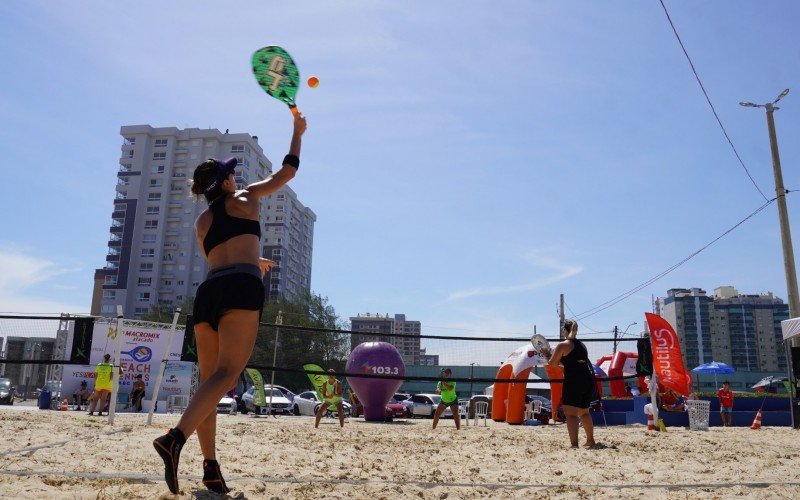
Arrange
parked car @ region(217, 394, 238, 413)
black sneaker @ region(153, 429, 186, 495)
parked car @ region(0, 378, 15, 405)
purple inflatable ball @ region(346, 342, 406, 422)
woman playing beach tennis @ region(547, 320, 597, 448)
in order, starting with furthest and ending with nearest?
1. parked car @ region(0, 378, 15, 405)
2. parked car @ region(217, 394, 238, 413)
3. purple inflatable ball @ region(346, 342, 406, 422)
4. woman playing beach tennis @ region(547, 320, 597, 448)
5. black sneaker @ region(153, 429, 186, 495)

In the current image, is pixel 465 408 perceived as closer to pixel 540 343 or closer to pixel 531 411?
pixel 531 411

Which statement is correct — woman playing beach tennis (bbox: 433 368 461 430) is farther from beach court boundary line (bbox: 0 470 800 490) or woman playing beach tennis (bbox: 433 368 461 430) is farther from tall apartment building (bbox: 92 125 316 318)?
tall apartment building (bbox: 92 125 316 318)

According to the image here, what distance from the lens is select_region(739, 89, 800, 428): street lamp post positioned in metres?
15.7

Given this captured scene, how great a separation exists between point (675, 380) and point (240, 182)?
79.2m

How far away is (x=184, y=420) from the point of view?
2818mm

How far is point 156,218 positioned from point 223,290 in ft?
283

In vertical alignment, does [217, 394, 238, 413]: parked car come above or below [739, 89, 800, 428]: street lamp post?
below

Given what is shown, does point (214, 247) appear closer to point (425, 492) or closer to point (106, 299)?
point (425, 492)

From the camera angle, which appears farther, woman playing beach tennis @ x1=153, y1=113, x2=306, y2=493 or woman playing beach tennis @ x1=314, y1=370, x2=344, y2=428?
woman playing beach tennis @ x1=314, y1=370, x2=344, y2=428

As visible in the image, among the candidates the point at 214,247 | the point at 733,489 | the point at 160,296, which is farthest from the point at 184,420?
the point at 160,296

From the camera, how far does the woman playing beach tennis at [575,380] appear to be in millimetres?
6934

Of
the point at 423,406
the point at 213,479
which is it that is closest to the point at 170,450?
the point at 213,479

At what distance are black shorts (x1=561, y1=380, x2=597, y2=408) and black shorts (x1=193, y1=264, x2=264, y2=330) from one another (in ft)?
16.1

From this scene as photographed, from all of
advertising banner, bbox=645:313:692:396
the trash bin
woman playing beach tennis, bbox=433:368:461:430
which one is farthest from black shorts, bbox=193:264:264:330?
the trash bin
